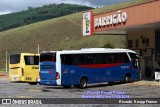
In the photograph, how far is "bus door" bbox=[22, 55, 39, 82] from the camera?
35031 mm

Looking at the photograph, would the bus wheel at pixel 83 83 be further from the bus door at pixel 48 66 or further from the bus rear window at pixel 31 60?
the bus rear window at pixel 31 60

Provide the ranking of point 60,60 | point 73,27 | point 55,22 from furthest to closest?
point 55,22 → point 73,27 → point 60,60

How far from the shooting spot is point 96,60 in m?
32.5

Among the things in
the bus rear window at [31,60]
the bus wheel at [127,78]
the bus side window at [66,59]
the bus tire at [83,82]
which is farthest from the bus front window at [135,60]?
the bus rear window at [31,60]

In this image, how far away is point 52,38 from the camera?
110312 millimetres

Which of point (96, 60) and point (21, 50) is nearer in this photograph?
point (96, 60)

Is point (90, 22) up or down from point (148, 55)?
up

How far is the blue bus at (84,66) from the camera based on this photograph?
2986 cm

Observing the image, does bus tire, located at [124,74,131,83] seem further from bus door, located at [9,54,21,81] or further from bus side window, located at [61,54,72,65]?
bus door, located at [9,54,21,81]

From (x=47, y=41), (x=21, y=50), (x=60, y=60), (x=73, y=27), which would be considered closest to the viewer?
(x=60, y=60)

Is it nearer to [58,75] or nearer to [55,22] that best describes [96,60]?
[58,75]

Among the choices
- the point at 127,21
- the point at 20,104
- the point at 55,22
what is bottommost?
the point at 20,104

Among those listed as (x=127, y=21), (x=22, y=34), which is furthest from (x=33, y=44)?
(x=127, y=21)

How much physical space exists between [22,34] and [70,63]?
8862 cm
